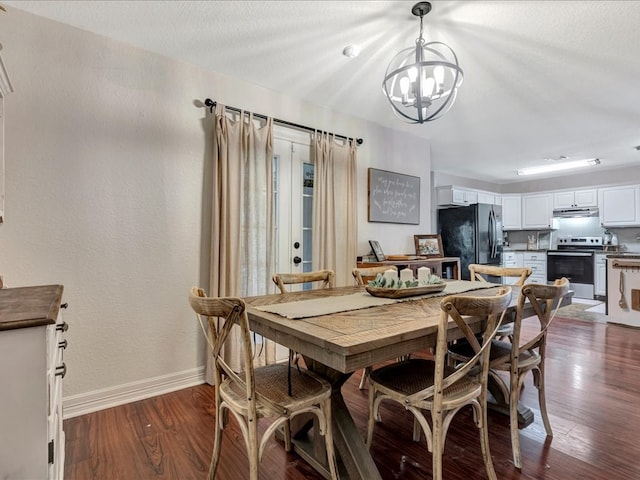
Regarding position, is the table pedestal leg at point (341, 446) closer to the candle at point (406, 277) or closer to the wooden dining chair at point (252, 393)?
the wooden dining chair at point (252, 393)

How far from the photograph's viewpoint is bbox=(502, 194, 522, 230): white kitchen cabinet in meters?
7.49

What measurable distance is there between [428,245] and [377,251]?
920 millimetres

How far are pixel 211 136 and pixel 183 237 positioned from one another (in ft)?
2.86

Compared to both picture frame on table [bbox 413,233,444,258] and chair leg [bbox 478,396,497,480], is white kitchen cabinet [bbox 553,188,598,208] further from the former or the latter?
chair leg [bbox 478,396,497,480]

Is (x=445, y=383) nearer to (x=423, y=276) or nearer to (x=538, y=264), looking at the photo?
(x=423, y=276)

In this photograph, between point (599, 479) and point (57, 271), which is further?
point (57, 271)

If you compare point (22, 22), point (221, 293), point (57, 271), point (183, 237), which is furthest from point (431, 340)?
point (22, 22)

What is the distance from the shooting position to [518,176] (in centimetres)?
714

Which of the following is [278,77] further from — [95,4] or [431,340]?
[431,340]

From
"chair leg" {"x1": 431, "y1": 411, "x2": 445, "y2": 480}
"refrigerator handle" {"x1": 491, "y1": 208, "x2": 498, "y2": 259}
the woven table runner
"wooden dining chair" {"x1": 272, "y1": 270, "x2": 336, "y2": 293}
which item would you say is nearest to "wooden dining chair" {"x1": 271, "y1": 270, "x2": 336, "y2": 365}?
"wooden dining chair" {"x1": 272, "y1": 270, "x2": 336, "y2": 293}

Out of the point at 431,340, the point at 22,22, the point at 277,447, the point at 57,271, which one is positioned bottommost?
the point at 277,447

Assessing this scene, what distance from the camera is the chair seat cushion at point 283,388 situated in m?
1.40

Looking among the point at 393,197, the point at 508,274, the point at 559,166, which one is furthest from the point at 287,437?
the point at 559,166

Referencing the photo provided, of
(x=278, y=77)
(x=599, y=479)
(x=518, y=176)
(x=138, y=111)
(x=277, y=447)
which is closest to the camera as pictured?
(x=599, y=479)
